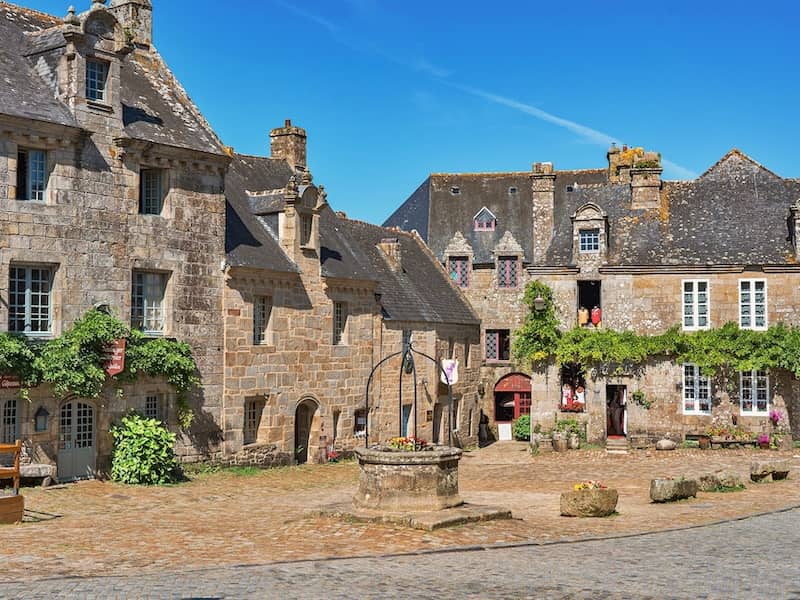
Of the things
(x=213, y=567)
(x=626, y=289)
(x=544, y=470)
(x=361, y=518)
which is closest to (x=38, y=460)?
(x=361, y=518)

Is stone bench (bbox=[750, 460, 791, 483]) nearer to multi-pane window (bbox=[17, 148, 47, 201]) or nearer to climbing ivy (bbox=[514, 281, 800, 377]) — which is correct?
climbing ivy (bbox=[514, 281, 800, 377])

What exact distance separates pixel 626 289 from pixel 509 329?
8747 millimetres

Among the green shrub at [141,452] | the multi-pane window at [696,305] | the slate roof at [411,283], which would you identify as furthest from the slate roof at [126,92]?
→ the multi-pane window at [696,305]

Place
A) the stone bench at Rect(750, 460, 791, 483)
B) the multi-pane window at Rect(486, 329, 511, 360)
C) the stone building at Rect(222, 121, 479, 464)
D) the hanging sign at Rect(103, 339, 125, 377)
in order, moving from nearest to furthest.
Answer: the hanging sign at Rect(103, 339, 125, 377)
the stone bench at Rect(750, 460, 791, 483)
the stone building at Rect(222, 121, 479, 464)
the multi-pane window at Rect(486, 329, 511, 360)

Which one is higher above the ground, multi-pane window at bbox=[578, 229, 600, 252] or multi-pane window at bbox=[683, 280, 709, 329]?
multi-pane window at bbox=[578, 229, 600, 252]

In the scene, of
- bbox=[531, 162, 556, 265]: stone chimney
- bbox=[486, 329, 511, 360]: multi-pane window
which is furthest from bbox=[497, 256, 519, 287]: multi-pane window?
bbox=[486, 329, 511, 360]: multi-pane window

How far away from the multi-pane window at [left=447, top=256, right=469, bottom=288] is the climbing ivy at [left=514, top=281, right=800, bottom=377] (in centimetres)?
789

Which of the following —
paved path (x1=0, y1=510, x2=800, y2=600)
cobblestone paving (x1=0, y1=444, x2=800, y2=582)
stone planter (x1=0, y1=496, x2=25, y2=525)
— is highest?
stone planter (x1=0, y1=496, x2=25, y2=525)

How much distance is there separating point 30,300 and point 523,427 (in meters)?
22.6

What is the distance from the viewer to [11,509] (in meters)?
15.2

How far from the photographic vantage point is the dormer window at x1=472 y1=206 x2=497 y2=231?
40375mm

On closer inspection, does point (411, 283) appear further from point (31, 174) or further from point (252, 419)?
point (31, 174)

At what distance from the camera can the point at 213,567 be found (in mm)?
11961

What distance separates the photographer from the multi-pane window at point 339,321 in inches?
1156
